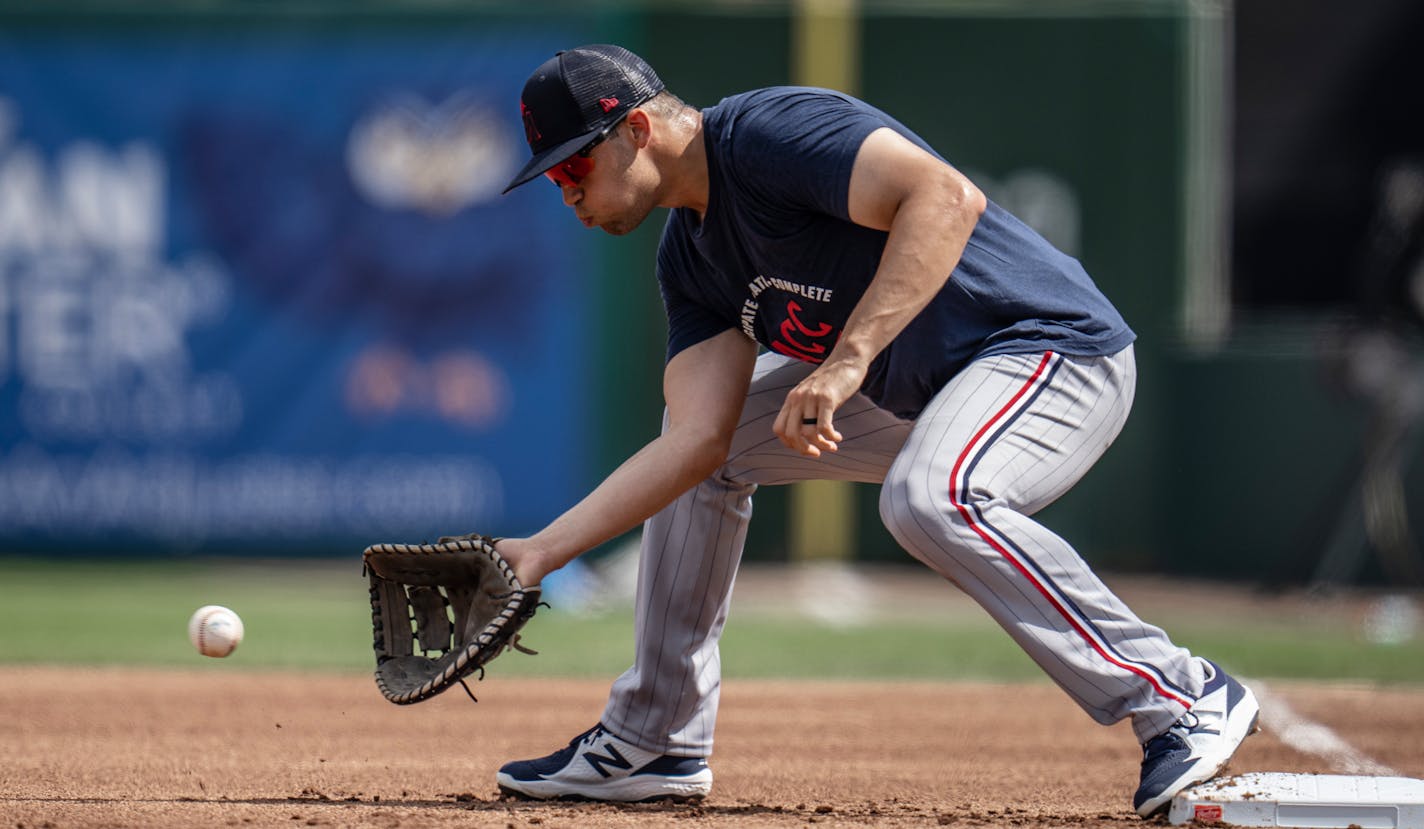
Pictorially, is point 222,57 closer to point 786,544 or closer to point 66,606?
point 66,606

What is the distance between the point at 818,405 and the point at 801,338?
0.49 m

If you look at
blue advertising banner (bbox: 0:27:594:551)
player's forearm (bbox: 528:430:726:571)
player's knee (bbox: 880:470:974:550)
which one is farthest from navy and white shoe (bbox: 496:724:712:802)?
blue advertising banner (bbox: 0:27:594:551)

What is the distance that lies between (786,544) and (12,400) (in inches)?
178

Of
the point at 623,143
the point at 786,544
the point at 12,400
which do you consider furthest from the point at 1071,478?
the point at 12,400

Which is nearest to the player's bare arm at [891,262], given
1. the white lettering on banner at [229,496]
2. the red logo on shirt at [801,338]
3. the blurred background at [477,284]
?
the red logo on shirt at [801,338]

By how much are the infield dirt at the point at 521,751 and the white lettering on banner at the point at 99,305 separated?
382 cm

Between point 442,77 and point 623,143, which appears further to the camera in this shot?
point 442,77

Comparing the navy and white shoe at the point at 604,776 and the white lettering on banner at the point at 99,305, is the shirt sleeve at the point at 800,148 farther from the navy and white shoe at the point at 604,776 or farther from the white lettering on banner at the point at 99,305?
the white lettering on banner at the point at 99,305

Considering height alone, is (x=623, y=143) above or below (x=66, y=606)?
above

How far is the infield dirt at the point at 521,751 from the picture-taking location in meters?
3.64

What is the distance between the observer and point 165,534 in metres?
10.0

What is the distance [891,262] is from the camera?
3.23 metres

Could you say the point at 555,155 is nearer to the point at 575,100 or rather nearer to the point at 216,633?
the point at 575,100

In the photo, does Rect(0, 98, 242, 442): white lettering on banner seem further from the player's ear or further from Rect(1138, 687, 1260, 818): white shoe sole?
Rect(1138, 687, 1260, 818): white shoe sole
